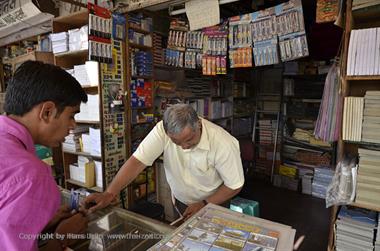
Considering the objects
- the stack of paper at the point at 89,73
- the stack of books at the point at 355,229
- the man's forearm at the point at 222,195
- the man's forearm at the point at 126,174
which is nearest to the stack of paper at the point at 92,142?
the stack of paper at the point at 89,73

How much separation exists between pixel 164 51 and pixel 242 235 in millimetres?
2418

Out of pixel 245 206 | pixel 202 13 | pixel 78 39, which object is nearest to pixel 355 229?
pixel 245 206

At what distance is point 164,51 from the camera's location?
2.88 metres

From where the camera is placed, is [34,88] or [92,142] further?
[92,142]

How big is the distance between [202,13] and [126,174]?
65.6 inches

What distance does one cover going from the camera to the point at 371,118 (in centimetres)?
159

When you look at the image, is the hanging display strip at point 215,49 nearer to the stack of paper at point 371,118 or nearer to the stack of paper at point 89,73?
the stack of paper at point 89,73

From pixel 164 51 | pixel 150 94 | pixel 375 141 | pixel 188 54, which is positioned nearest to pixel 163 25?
pixel 164 51

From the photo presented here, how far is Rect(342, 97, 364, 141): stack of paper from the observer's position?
63.7 inches

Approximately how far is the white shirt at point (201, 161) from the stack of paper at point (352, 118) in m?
0.76

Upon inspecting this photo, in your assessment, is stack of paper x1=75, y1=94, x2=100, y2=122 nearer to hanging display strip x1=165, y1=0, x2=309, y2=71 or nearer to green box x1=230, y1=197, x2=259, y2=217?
hanging display strip x1=165, y1=0, x2=309, y2=71

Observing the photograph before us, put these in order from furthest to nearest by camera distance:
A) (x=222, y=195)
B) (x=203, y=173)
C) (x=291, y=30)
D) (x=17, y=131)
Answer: (x=291, y=30) < (x=203, y=173) < (x=222, y=195) < (x=17, y=131)

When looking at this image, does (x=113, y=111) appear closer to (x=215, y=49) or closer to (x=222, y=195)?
(x=215, y=49)

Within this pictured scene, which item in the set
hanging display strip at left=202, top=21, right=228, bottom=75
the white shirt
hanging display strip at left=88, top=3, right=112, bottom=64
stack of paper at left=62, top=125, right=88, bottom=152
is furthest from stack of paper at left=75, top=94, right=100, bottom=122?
hanging display strip at left=202, top=21, right=228, bottom=75
